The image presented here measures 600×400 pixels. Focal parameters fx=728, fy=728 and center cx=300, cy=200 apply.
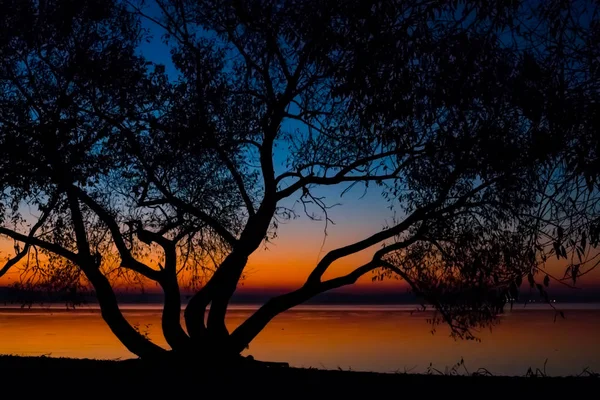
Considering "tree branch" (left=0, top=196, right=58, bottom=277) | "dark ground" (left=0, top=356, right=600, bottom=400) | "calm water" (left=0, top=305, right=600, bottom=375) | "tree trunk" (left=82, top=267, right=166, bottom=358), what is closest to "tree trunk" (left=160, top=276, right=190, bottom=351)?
"tree trunk" (left=82, top=267, right=166, bottom=358)

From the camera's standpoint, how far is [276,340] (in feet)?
146

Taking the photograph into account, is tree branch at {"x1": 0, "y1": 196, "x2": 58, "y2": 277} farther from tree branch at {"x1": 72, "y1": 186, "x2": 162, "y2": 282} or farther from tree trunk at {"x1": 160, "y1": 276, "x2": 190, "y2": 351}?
tree trunk at {"x1": 160, "y1": 276, "x2": 190, "y2": 351}

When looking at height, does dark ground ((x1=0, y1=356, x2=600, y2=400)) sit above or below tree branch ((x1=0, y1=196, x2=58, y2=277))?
below

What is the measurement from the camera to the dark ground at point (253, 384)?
34.6ft

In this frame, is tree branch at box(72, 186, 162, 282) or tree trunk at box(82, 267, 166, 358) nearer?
tree branch at box(72, 186, 162, 282)

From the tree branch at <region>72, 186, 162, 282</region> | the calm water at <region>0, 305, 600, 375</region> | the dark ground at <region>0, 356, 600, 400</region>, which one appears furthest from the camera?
the calm water at <region>0, 305, 600, 375</region>

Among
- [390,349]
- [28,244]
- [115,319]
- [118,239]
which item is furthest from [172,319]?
[390,349]

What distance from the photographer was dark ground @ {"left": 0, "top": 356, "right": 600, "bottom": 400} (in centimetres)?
1053

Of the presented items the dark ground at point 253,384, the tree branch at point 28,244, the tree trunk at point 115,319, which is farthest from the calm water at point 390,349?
the dark ground at point 253,384

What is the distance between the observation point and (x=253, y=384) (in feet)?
37.7

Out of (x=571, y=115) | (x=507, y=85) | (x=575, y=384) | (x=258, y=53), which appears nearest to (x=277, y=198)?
(x=258, y=53)

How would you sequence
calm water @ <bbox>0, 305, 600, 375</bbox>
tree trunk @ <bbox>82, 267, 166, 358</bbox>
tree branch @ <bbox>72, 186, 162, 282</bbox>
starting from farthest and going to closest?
calm water @ <bbox>0, 305, 600, 375</bbox> → tree trunk @ <bbox>82, 267, 166, 358</bbox> → tree branch @ <bbox>72, 186, 162, 282</bbox>

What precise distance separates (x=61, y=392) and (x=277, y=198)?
19.5 feet

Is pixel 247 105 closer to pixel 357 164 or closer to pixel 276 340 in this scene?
pixel 357 164
